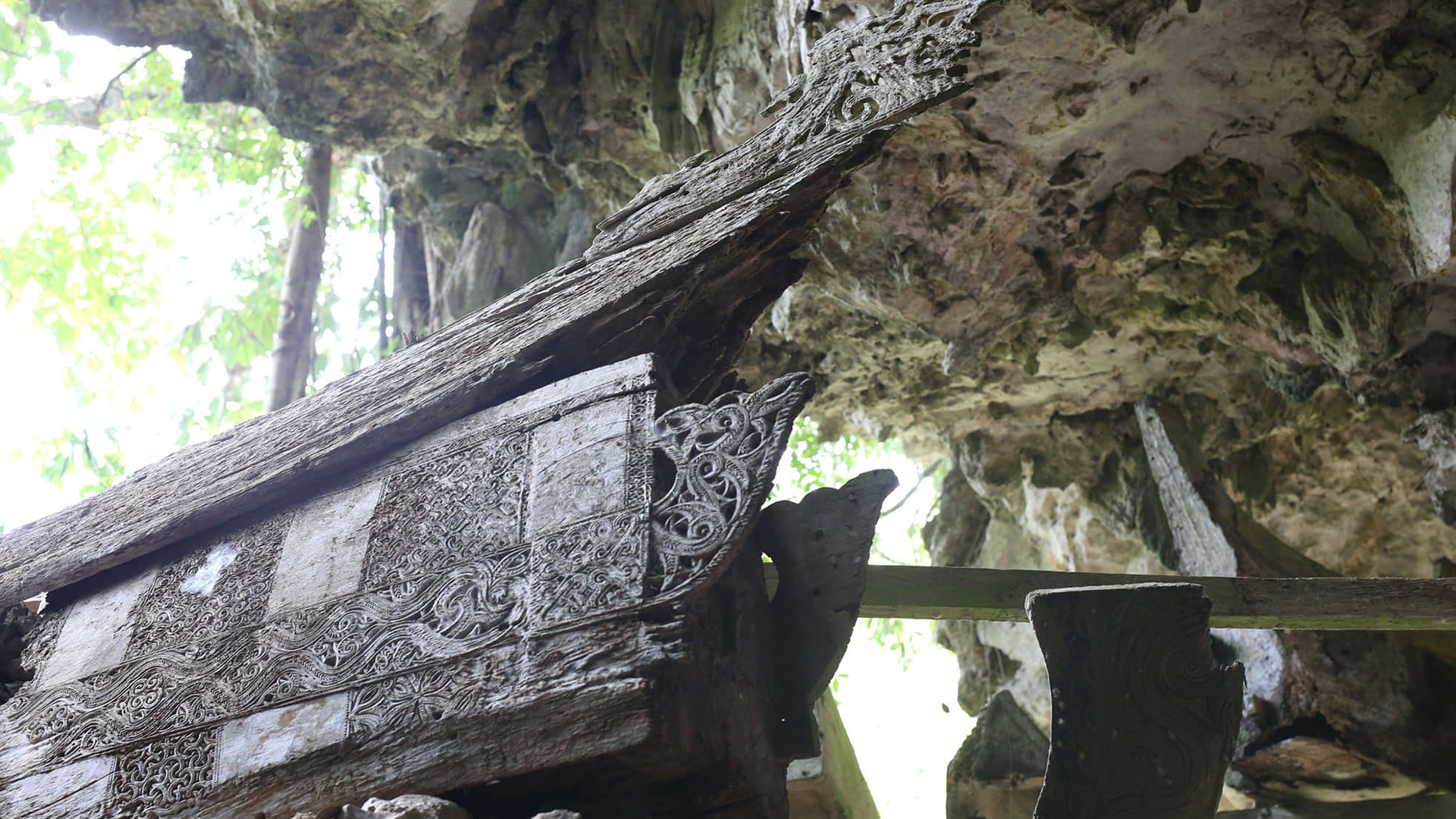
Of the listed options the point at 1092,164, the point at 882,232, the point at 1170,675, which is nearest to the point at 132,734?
the point at 1170,675

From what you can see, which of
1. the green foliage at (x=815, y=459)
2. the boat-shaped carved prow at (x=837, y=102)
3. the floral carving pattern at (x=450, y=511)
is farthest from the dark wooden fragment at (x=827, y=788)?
the green foliage at (x=815, y=459)

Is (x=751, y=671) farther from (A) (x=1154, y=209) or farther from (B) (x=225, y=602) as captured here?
(A) (x=1154, y=209)

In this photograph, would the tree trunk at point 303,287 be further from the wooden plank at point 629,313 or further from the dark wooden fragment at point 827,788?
the dark wooden fragment at point 827,788

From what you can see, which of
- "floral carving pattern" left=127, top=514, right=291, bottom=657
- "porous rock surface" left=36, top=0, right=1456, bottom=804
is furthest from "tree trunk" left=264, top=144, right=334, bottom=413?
"floral carving pattern" left=127, top=514, right=291, bottom=657

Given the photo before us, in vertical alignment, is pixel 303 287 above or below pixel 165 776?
above

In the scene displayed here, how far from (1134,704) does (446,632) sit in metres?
1.45

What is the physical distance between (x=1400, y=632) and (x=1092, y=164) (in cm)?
244

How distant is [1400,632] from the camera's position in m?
4.48

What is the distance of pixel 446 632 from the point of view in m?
2.24

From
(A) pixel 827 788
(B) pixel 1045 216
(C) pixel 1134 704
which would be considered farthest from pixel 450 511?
(B) pixel 1045 216

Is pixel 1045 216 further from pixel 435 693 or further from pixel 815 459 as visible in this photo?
pixel 815 459

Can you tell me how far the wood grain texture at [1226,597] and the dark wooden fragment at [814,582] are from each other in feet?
2.28

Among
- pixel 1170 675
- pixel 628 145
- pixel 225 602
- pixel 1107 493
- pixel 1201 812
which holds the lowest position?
pixel 1201 812

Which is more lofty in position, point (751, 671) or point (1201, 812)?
point (751, 671)
